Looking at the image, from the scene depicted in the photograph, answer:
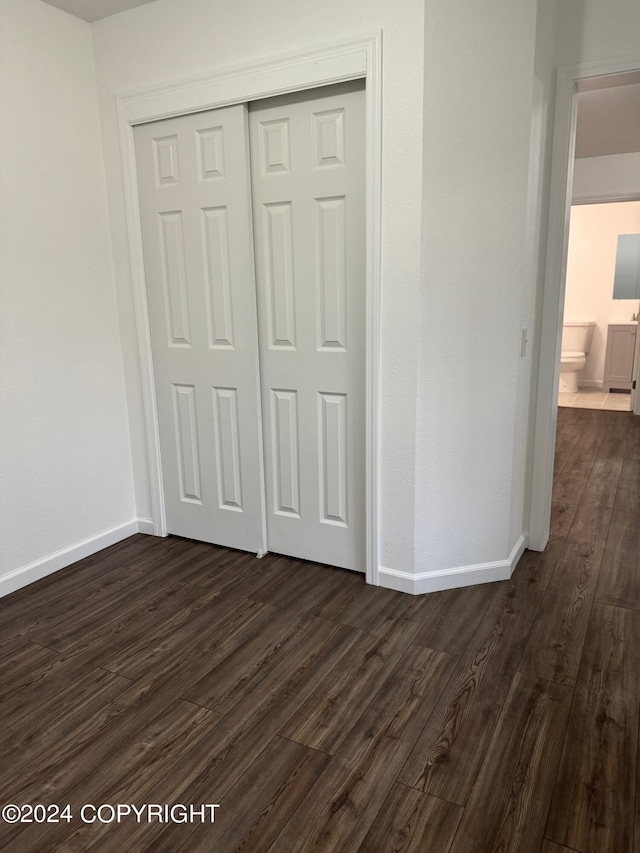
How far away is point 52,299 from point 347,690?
2.09m

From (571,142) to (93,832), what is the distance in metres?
2.98

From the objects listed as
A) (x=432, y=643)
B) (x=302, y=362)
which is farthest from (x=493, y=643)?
(x=302, y=362)

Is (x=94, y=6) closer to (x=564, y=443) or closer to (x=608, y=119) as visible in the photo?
(x=608, y=119)

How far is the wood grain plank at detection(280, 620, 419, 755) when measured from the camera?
1.74 m

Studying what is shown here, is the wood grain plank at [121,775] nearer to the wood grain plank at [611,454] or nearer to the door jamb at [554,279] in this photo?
the door jamb at [554,279]

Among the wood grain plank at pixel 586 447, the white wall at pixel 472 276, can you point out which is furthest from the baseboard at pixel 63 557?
the wood grain plank at pixel 586 447

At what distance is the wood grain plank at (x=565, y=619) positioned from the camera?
2.02 metres

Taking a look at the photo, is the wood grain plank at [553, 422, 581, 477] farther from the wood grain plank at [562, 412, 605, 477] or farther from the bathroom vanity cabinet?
the bathroom vanity cabinet

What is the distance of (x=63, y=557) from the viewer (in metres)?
2.83

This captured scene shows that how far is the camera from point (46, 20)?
253 cm

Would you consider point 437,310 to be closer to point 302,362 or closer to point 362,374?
point 362,374

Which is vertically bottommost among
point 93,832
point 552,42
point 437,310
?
point 93,832

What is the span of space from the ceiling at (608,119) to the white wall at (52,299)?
228 centimetres

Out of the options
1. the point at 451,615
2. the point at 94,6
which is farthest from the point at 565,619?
the point at 94,6
